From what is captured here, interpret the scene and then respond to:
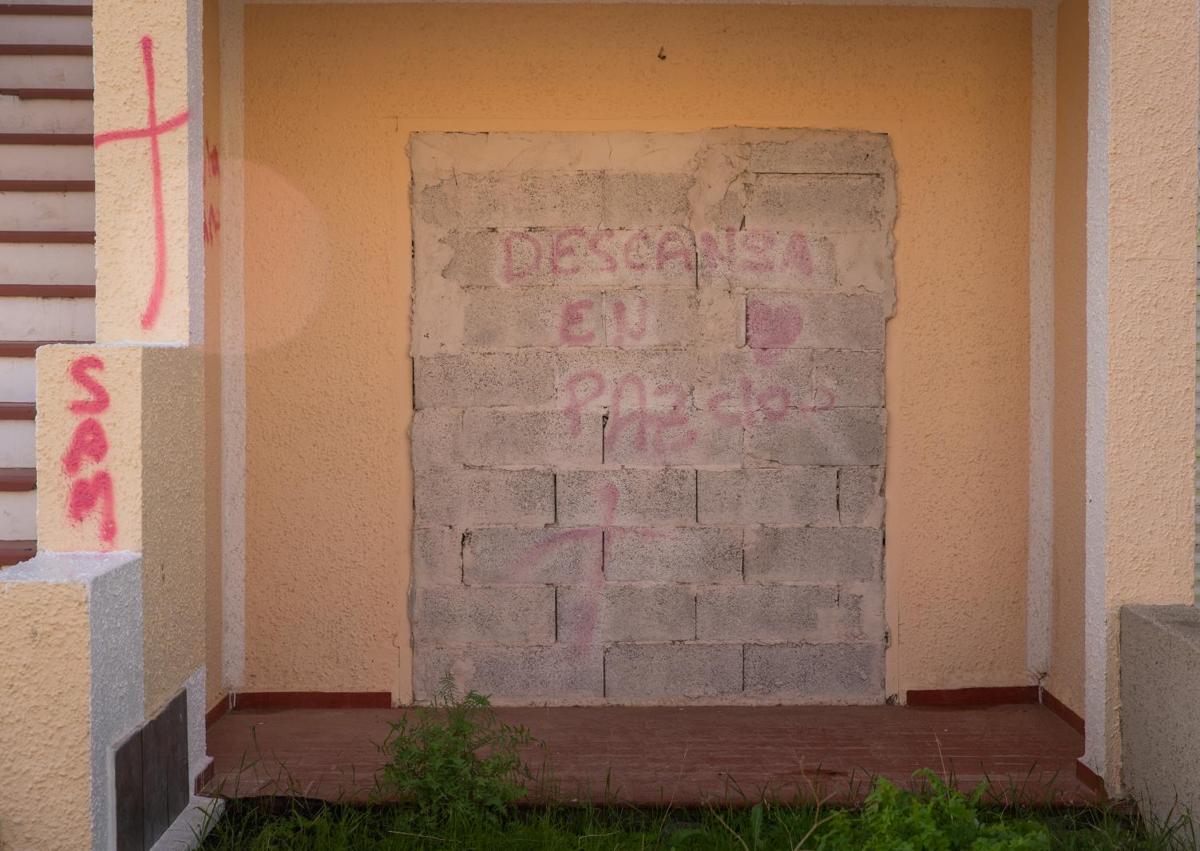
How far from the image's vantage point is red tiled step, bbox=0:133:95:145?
14.1 feet

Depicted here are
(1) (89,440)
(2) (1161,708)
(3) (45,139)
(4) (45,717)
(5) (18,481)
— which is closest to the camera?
(4) (45,717)

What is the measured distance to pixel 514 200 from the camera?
4.77m

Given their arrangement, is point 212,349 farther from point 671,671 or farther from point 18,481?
point 671,671

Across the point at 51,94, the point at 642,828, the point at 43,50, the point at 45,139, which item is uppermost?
the point at 43,50

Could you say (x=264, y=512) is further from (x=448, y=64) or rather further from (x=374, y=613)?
(x=448, y=64)

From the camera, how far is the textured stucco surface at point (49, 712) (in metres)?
2.71

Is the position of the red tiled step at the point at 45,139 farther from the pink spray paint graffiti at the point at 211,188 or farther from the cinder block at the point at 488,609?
the cinder block at the point at 488,609

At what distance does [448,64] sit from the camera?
4.77 metres

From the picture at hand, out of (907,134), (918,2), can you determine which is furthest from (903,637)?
(918,2)

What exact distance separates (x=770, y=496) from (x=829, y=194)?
51.4 inches

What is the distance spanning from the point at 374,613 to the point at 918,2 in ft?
11.4

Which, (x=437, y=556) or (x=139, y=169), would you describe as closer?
(x=139, y=169)

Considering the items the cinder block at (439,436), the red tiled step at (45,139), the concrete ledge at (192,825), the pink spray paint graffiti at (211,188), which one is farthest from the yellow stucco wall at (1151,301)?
the red tiled step at (45,139)

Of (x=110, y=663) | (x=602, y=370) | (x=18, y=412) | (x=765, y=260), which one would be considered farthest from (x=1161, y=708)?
(x=18, y=412)
